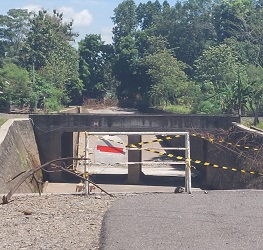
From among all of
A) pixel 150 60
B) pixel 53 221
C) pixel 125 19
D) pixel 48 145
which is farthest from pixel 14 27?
pixel 53 221

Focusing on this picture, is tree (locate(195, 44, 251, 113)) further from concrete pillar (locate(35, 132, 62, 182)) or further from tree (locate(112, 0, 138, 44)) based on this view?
tree (locate(112, 0, 138, 44))

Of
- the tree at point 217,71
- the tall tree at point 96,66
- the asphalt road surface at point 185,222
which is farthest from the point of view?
the tall tree at point 96,66

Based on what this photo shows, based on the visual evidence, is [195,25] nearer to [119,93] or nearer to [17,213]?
[119,93]

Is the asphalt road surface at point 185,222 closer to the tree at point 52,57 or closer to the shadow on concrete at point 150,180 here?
the shadow on concrete at point 150,180

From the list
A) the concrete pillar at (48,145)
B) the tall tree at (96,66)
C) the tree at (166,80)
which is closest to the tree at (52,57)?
the tall tree at (96,66)

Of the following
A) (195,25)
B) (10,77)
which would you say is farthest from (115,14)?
(10,77)

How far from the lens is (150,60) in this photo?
2815 inches

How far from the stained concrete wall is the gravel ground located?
583cm

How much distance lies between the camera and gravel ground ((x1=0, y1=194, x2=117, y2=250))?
881cm

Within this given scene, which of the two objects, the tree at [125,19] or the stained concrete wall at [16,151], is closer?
the stained concrete wall at [16,151]

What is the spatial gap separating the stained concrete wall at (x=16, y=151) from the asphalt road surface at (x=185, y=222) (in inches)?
292

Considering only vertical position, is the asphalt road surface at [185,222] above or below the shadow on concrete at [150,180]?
above

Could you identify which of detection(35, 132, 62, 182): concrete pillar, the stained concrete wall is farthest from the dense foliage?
the stained concrete wall

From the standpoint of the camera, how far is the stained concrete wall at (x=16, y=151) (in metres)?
21.7
